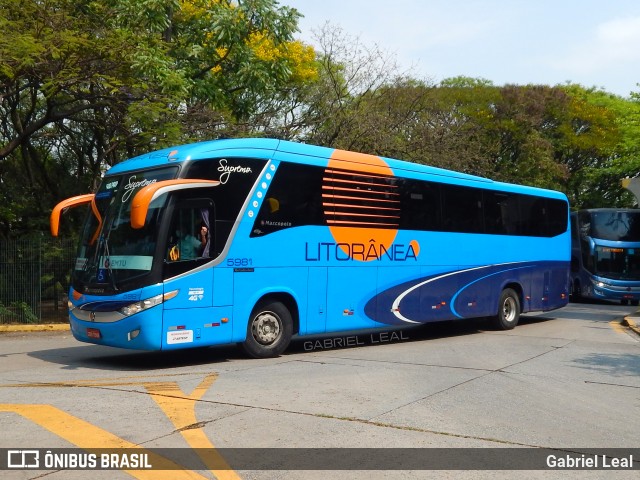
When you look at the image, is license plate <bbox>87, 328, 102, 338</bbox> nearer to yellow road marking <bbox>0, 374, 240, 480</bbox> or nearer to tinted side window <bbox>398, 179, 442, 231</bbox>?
yellow road marking <bbox>0, 374, 240, 480</bbox>

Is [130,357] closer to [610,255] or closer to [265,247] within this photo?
[265,247]

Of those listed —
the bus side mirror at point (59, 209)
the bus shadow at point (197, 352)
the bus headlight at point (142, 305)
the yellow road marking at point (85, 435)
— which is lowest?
the bus shadow at point (197, 352)

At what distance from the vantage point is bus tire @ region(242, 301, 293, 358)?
39.4 ft

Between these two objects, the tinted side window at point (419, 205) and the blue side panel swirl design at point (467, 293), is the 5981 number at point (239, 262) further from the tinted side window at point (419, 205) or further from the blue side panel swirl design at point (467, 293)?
the tinted side window at point (419, 205)

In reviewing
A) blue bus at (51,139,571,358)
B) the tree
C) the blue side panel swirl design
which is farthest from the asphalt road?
the tree

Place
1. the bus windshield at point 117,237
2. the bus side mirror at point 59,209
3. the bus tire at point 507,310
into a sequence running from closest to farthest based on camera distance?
the bus windshield at point 117,237 < the bus side mirror at point 59,209 < the bus tire at point 507,310

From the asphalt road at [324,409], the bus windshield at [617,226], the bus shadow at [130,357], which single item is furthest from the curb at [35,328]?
the bus windshield at [617,226]

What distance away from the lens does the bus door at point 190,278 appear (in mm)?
10797

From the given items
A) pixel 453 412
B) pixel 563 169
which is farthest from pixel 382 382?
pixel 563 169

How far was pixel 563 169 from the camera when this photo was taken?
130 feet

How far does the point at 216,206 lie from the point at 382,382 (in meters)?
3.77

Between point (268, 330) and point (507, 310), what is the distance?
8.31 m

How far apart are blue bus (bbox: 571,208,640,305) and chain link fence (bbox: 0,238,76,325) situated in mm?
20734

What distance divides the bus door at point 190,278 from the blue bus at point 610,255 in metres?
22.7
